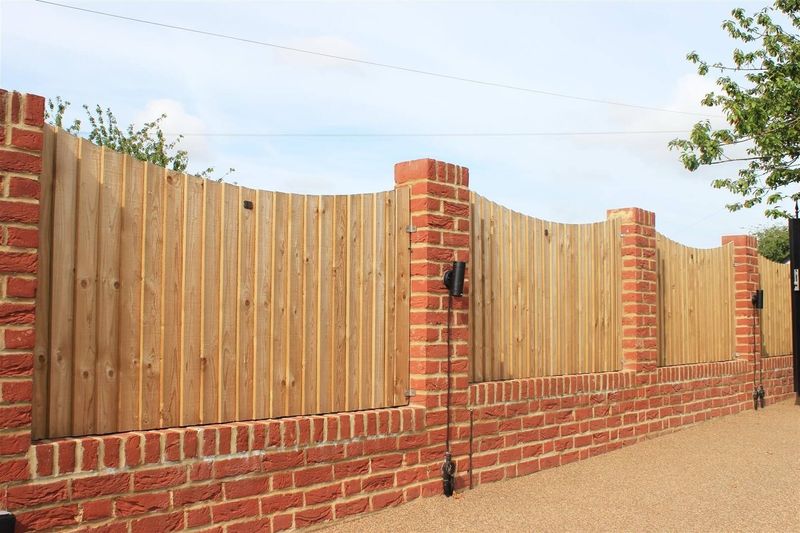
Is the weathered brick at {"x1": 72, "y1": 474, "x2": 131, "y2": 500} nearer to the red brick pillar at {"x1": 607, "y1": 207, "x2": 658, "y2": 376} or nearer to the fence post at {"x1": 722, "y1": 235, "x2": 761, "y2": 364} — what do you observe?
the red brick pillar at {"x1": 607, "y1": 207, "x2": 658, "y2": 376}

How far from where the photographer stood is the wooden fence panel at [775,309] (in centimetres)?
1320

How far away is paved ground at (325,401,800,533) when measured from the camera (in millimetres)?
5762

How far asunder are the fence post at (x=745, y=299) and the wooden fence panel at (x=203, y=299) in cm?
770

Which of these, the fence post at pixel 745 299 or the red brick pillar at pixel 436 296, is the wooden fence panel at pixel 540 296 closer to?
the red brick pillar at pixel 436 296

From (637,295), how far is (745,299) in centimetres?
388

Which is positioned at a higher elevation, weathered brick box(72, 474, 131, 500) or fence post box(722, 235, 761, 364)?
fence post box(722, 235, 761, 364)

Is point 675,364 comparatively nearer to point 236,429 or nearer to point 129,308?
point 236,429

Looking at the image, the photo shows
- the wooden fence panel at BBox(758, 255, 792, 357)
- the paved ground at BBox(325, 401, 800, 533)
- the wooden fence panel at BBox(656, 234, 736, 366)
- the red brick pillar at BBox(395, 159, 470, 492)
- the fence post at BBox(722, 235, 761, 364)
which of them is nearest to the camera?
the paved ground at BBox(325, 401, 800, 533)

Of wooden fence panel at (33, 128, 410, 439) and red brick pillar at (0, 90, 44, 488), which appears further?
wooden fence panel at (33, 128, 410, 439)

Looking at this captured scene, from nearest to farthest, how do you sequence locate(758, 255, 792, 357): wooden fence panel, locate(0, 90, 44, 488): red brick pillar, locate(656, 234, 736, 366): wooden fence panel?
locate(0, 90, 44, 488): red brick pillar < locate(656, 234, 736, 366): wooden fence panel < locate(758, 255, 792, 357): wooden fence panel

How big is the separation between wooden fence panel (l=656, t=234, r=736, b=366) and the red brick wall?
709 mm

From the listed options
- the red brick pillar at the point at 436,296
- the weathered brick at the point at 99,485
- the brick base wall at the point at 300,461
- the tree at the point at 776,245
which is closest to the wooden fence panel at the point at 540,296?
the brick base wall at the point at 300,461

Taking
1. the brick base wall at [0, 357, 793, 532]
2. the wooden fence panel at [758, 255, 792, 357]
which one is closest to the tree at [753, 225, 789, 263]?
the wooden fence panel at [758, 255, 792, 357]

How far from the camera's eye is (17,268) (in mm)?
4078
